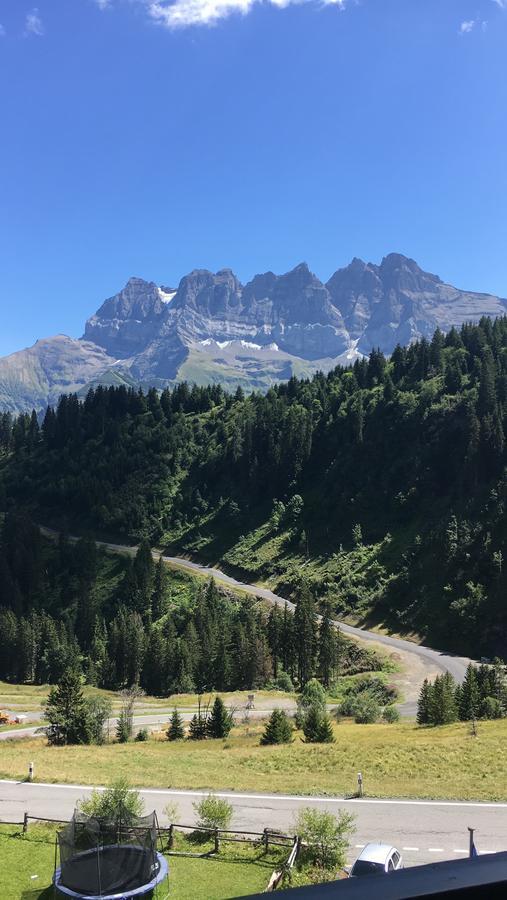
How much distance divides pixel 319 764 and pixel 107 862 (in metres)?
32.6

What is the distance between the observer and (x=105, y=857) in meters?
19.9

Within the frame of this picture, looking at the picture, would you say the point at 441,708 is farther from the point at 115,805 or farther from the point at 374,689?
the point at 115,805

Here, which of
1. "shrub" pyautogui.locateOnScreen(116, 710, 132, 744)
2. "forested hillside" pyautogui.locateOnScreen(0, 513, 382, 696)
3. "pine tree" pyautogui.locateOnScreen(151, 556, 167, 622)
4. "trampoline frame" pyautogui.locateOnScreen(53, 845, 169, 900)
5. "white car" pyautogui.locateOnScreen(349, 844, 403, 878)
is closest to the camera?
"trampoline frame" pyautogui.locateOnScreen(53, 845, 169, 900)

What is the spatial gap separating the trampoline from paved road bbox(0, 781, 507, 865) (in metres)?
11.7

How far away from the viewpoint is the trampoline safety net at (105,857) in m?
19.1

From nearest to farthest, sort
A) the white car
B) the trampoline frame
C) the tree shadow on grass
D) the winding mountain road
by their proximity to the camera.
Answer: the trampoline frame → the white car → the tree shadow on grass → the winding mountain road

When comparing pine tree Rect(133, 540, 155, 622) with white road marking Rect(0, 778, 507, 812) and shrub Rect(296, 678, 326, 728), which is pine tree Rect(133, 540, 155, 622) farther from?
white road marking Rect(0, 778, 507, 812)

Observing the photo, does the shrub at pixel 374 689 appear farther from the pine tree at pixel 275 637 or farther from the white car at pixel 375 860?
the white car at pixel 375 860

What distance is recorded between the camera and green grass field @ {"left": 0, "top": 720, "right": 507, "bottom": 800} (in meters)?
39.6

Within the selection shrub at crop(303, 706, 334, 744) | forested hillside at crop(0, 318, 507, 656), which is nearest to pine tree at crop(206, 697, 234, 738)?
shrub at crop(303, 706, 334, 744)

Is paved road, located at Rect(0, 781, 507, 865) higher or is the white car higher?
the white car

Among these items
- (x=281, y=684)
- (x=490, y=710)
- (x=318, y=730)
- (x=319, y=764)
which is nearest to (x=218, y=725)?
(x=318, y=730)

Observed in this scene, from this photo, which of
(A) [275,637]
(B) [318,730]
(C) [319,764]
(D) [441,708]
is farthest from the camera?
(A) [275,637]

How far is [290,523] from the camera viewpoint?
177750 millimetres
